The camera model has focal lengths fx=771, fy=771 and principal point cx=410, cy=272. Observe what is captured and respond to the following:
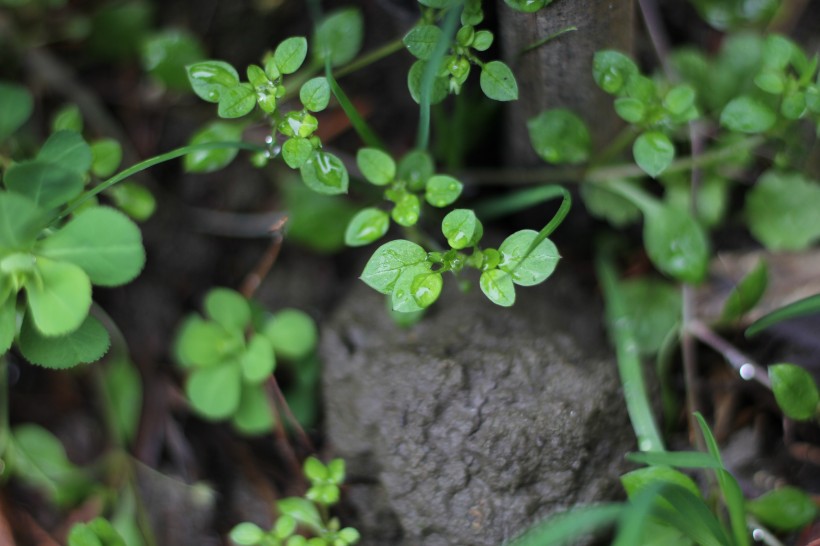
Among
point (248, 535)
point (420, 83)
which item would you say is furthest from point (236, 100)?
point (248, 535)

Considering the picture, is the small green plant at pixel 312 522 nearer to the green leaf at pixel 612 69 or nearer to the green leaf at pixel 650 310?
the green leaf at pixel 650 310

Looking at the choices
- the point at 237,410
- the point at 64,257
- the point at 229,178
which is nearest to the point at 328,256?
the point at 229,178

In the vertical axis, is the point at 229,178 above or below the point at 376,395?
above

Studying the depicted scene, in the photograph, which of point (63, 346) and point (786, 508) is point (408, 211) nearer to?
point (63, 346)

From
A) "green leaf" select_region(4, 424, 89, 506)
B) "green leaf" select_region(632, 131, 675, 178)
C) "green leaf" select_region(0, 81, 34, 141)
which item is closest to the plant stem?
"green leaf" select_region(632, 131, 675, 178)

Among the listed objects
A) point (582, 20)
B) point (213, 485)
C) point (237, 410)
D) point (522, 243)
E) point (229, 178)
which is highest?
point (582, 20)

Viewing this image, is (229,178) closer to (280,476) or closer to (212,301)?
(212,301)
